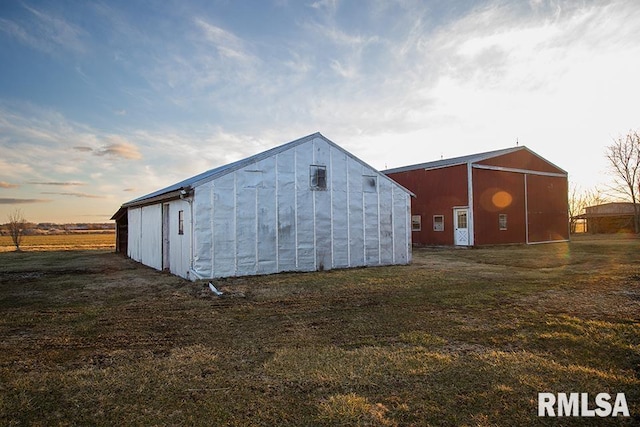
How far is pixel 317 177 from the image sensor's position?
15.4 metres

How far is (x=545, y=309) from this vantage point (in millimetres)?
8133

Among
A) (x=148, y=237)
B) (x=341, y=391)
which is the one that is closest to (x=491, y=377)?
(x=341, y=391)

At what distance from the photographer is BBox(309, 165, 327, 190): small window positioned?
1525 centimetres

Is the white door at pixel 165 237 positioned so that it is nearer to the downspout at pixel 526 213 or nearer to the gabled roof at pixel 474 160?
the gabled roof at pixel 474 160

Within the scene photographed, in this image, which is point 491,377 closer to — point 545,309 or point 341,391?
point 341,391

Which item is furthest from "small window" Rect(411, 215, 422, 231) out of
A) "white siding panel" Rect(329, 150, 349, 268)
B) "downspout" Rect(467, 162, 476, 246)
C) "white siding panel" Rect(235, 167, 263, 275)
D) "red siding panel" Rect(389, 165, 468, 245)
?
"white siding panel" Rect(235, 167, 263, 275)

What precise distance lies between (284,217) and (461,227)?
15.9 metres

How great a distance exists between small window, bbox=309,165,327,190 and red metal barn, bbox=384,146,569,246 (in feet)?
→ 45.1

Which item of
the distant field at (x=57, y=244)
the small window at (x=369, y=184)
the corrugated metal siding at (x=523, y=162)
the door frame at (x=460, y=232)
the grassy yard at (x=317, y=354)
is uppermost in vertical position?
the corrugated metal siding at (x=523, y=162)

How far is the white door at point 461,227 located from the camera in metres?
25.3

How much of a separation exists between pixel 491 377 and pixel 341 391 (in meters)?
1.94

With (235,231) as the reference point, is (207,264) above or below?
below

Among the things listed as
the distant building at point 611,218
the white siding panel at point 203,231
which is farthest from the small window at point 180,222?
the distant building at point 611,218

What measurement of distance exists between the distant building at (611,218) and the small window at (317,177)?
4636 centimetres
